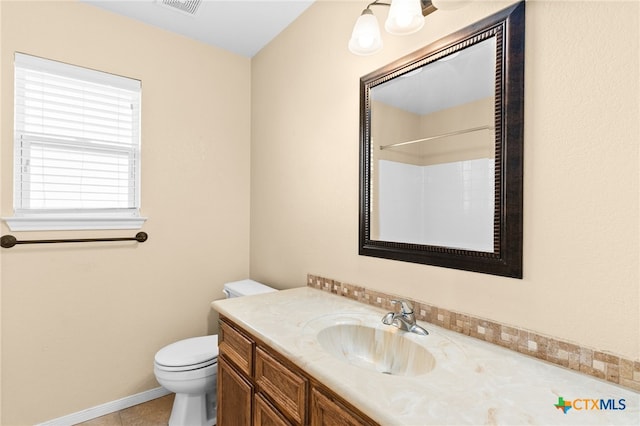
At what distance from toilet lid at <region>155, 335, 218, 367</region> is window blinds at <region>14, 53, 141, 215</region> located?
3.10 feet

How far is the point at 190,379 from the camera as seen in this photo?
1.81 m

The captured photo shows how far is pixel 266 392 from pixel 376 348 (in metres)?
0.45

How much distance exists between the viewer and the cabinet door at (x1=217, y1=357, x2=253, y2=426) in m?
1.33

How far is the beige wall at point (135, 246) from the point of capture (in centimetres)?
186

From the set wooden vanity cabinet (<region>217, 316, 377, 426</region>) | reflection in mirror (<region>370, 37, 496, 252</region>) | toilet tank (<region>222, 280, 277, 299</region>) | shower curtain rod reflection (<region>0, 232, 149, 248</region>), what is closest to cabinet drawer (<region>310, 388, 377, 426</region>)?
wooden vanity cabinet (<region>217, 316, 377, 426</region>)

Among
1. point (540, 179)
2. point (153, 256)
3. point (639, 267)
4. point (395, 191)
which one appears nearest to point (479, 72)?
point (540, 179)

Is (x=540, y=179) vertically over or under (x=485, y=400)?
over

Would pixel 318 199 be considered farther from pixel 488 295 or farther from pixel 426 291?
pixel 488 295

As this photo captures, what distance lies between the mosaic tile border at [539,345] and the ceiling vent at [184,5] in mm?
2075

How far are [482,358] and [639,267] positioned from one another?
1.55ft

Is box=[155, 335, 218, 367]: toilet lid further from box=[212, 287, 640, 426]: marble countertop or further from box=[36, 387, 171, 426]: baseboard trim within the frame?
box=[212, 287, 640, 426]: marble countertop

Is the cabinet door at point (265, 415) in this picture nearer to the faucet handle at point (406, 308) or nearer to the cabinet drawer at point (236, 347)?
the cabinet drawer at point (236, 347)

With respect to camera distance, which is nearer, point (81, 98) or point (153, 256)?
point (81, 98)

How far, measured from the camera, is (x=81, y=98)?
203 cm
